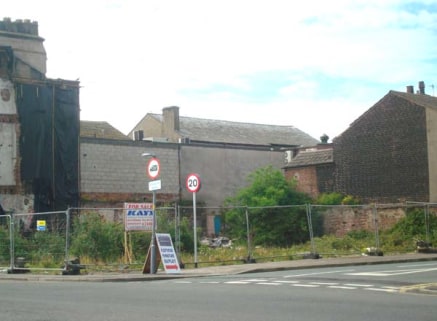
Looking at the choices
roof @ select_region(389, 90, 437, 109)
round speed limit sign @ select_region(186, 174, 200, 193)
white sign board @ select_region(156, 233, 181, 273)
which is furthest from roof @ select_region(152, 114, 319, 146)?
white sign board @ select_region(156, 233, 181, 273)

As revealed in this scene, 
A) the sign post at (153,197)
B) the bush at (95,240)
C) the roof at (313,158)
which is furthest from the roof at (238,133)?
the sign post at (153,197)

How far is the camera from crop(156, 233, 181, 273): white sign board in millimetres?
22516

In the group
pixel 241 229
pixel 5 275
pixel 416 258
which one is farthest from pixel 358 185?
pixel 5 275

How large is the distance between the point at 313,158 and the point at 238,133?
1851 centimetres

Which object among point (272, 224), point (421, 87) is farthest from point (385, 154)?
point (421, 87)

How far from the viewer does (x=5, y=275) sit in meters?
24.0

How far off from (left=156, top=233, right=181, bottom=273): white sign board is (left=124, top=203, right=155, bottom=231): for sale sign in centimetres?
93

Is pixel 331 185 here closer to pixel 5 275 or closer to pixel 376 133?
pixel 376 133

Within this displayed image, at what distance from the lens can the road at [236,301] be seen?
457 inches

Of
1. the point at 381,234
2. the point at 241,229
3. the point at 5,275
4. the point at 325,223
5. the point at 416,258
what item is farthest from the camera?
the point at 325,223

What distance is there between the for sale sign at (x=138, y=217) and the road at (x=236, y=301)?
4.84 meters

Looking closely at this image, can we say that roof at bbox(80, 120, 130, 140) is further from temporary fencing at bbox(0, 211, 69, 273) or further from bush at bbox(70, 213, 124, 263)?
bush at bbox(70, 213, 124, 263)

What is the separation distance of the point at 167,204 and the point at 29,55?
1563 centimetres

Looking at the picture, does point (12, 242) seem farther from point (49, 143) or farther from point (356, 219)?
point (356, 219)
